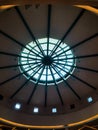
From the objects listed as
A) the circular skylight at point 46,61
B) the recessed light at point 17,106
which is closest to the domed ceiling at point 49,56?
the circular skylight at point 46,61

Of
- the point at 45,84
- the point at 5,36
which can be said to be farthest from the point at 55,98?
the point at 5,36

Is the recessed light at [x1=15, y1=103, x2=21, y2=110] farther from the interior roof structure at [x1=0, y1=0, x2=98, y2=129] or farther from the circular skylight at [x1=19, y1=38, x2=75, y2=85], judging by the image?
the circular skylight at [x1=19, y1=38, x2=75, y2=85]

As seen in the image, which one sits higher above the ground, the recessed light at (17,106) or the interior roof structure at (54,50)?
the interior roof structure at (54,50)

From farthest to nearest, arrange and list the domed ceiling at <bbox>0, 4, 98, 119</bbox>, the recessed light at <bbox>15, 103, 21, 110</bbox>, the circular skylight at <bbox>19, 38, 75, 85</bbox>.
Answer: the recessed light at <bbox>15, 103, 21, 110</bbox>
the circular skylight at <bbox>19, 38, 75, 85</bbox>
the domed ceiling at <bbox>0, 4, 98, 119</bbox>

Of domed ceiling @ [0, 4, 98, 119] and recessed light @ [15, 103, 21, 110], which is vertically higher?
domed ceiling @ [0, 4, 98, 119]

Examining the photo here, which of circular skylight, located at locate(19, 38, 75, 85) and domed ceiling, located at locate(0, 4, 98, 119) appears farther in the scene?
circular skylight, located at locate(19, 38, 75, 85)

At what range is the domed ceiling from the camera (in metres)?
18.7

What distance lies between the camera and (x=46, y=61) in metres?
21.8

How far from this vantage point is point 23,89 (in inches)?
943

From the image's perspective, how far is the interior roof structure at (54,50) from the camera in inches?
727

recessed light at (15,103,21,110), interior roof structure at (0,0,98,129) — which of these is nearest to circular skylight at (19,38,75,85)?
interior roof structure at (0,0,98,129)

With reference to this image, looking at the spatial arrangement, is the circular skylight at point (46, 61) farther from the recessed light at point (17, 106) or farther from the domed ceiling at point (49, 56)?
the recessed light at point (17, 106)

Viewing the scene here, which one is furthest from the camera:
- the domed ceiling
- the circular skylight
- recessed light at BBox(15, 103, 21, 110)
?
recessed light at BBox(15, 103, 21, 110)

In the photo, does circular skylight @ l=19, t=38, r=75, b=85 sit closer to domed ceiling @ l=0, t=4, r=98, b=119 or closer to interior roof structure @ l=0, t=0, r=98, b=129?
domed ceiling @ l=0, t=4, r=98, b=119
